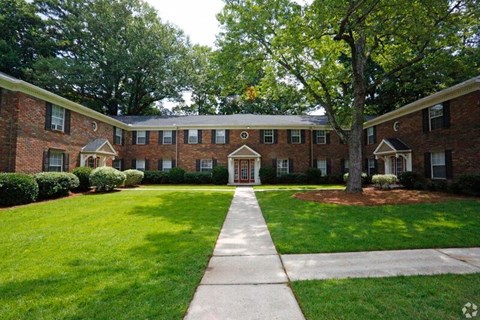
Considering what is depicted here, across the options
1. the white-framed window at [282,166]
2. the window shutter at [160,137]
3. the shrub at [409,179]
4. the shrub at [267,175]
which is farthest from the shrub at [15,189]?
the shrub at [409,179]

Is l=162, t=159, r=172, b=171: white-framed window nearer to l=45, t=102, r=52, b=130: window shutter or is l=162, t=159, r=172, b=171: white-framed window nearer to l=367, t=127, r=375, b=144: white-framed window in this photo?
l=45, t=102, r=52, b=130: window shutter

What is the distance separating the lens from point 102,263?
4168 mm

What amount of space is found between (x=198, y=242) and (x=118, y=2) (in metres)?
33.4

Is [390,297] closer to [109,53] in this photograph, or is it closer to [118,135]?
[118,135]

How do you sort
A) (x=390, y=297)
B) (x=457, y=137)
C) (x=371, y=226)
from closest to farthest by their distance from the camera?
(x=390, y=297) < (x=371, y=226) < (x=457, y=137)

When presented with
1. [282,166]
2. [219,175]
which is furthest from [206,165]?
[282,166]

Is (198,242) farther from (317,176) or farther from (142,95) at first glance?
(142,95)

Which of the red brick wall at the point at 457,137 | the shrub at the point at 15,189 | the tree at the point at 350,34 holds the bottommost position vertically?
the shrub at the point at 15,189

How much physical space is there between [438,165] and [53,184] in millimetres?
20934

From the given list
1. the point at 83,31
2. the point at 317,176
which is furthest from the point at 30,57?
the point at 317,176

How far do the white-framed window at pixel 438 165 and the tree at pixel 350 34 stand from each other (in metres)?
5.37

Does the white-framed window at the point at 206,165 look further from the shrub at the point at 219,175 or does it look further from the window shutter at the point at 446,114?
the window shutter at the point at 446,114

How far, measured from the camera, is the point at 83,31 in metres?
28.1

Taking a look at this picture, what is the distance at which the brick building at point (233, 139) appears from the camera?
478 inches
